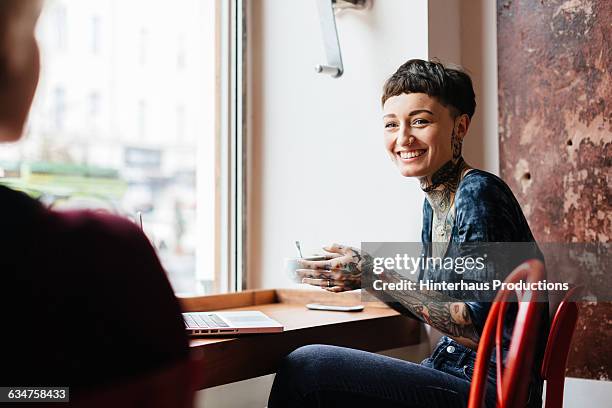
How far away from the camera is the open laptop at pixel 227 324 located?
141cm

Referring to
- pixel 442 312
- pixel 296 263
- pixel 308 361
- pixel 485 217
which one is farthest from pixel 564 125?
pixel 308 361

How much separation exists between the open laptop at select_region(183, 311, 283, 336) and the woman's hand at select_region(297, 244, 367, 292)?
0.43ft

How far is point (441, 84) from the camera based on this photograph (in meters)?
1.57

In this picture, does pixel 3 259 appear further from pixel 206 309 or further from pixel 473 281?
pixel 206 309

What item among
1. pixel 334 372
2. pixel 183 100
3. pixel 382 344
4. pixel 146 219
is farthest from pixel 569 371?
pixel 183 100

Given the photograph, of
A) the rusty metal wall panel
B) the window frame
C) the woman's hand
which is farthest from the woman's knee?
the window frame

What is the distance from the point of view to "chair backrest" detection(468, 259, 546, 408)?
2.90 feet

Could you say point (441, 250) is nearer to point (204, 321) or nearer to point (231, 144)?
point (204, 321)

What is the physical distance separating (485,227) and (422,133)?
1.09 feet

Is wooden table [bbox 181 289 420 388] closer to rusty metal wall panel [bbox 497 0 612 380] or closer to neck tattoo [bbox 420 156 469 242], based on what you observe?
neck tattoo [bbox 420 156 469 242]

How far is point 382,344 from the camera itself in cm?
177

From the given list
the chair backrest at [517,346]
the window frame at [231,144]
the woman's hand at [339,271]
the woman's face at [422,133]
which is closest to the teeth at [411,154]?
the woman's face at [422,133]

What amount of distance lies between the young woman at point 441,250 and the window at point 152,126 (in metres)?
0.56

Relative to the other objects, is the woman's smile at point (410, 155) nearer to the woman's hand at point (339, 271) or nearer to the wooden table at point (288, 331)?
the woman's hand at point (339, 271)
